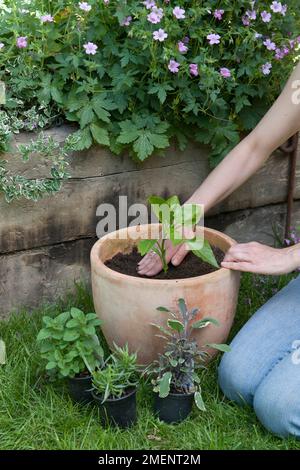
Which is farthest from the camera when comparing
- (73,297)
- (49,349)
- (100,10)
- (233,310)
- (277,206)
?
(277,206)

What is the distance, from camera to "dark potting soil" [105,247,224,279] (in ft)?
7.09

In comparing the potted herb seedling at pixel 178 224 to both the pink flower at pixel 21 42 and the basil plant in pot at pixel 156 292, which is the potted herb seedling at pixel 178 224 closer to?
the basil plant in pot at pixel 156 292

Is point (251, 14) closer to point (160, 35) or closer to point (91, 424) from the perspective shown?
point (160, 35)

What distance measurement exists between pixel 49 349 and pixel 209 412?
0.51 m

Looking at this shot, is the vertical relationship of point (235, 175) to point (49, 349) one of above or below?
above

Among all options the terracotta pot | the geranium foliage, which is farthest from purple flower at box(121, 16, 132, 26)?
the terracotta pot

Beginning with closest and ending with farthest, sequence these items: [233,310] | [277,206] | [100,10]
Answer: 1. [233,310]
2. [100,10]
3. [277,206]

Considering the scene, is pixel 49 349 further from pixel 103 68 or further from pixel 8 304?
pixel 103 68

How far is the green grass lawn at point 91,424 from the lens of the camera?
74.2 inches

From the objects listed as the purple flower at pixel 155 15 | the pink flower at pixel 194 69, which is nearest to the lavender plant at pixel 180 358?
the pink flower at pixel 194 69

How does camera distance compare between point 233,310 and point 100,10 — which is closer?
point 233,310

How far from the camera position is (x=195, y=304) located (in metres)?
2.00

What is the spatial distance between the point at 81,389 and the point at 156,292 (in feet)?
1.18

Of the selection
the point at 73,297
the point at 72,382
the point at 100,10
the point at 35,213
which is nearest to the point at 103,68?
the point at 100,10
